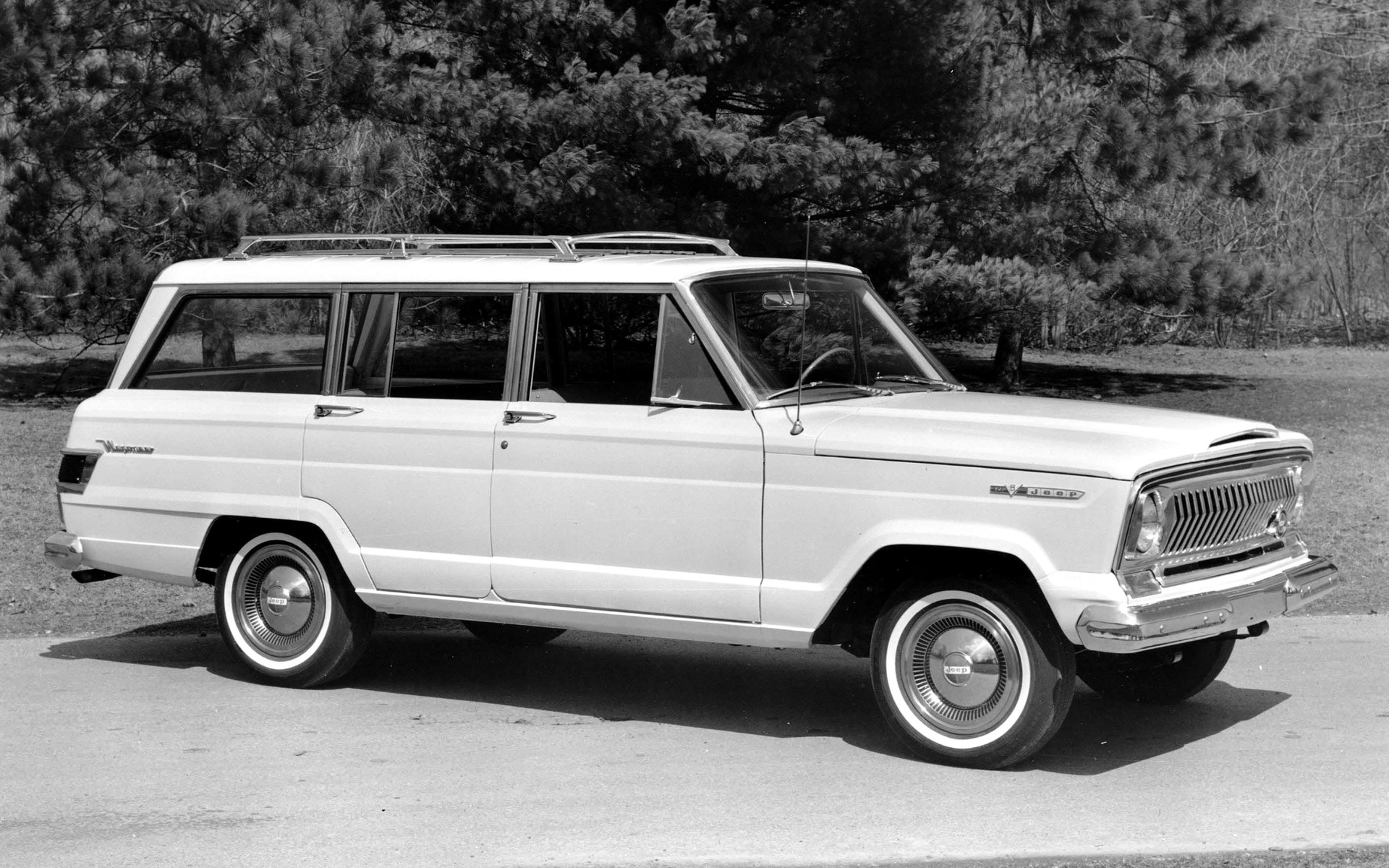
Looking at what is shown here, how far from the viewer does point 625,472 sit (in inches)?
265

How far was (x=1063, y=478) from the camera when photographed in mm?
5844

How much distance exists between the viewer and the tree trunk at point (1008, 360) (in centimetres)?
2252

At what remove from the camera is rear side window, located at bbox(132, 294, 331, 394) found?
25.1 ft

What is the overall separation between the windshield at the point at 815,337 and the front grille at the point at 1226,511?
4.98 feet

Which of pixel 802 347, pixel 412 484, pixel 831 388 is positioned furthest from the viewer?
pixel 412 484

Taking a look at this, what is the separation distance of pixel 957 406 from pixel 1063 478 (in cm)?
88

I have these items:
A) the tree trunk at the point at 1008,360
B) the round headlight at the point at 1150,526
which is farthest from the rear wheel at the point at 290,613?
the tree trunk at the point at 1008,360

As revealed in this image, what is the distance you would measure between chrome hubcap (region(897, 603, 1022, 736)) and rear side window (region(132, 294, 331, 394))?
10.2 ft

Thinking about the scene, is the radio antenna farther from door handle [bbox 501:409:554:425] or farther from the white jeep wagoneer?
door handle [bbox 501:409:554:425]

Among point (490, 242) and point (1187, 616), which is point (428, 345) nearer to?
point (490, 242)

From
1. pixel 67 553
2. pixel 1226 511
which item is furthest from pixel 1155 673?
pixel 67 553

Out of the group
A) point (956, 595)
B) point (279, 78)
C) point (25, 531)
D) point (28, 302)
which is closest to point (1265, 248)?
point (279, 78)

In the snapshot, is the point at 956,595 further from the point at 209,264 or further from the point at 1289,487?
the point at 209,264

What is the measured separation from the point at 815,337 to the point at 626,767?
2.03 metres
